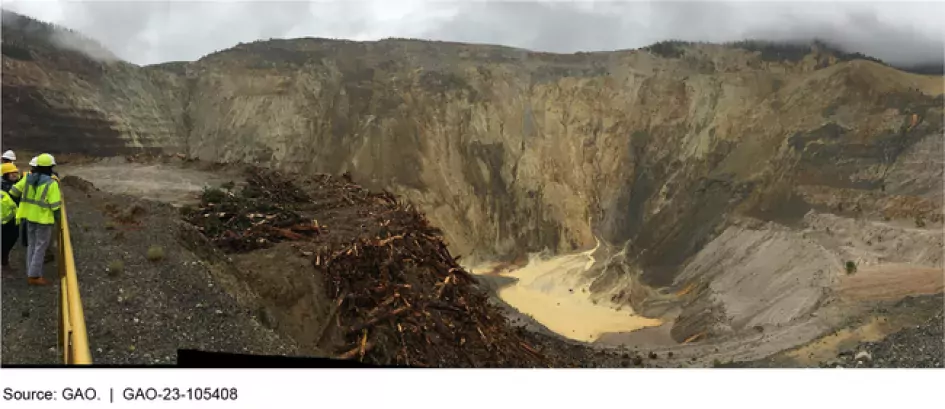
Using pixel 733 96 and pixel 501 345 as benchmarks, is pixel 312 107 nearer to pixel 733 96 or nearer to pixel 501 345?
pixel 733 96

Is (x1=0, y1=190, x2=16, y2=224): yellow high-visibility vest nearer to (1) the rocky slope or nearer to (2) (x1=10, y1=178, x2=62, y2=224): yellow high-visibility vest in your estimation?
(2) (x1=10, y1=178, x2=62, y2=224): yellow high-visibility vest

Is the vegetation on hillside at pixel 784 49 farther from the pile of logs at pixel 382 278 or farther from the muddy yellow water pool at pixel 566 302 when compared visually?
the pile of logs at pixel 382 278

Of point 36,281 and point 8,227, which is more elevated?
point 8,227

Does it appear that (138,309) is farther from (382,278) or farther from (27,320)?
(382,278)

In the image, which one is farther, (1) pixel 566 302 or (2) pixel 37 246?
(1) pixel 566 302

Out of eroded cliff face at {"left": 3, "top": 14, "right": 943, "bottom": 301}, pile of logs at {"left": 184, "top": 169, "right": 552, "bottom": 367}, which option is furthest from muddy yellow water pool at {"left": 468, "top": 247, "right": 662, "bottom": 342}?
pile of logs at {"left": 184, "top": 169, "right": 552, "bottom": 367}

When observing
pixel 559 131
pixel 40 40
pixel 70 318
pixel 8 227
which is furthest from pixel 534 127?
pixel 70 318
